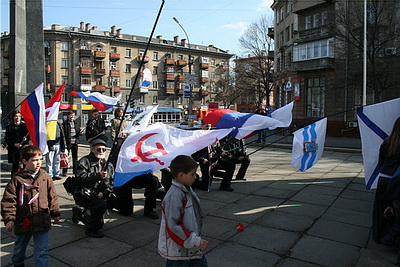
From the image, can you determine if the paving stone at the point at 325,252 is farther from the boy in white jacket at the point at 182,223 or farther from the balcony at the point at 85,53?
the balcony at the point at 85,53

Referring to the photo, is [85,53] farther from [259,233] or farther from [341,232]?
[341,232]

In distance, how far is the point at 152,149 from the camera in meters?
4.96

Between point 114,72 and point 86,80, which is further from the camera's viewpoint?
point 114,72

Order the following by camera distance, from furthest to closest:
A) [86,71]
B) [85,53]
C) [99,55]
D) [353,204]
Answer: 1. [99,55]
2. [86,71]
3. [85,53]
4. [353,204]

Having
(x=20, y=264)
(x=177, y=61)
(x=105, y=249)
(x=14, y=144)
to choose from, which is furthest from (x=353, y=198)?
(x=177, y=61)

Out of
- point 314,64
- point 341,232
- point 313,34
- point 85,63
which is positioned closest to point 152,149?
point 341,232

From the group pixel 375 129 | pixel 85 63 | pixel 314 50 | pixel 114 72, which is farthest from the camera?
pixel 114 72

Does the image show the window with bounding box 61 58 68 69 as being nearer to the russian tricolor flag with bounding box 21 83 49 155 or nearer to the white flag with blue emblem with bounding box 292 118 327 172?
the russian tricolor flag with bounding box 21 83 49 155

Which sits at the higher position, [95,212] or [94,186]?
[94,186]

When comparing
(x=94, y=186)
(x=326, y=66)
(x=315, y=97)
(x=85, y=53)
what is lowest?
(x=94, y=186)

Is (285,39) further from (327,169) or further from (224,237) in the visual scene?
(224,237)

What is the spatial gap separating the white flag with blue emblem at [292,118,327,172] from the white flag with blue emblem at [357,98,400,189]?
139cm

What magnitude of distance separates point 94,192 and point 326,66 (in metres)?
29.1

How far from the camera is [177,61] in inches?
3027
